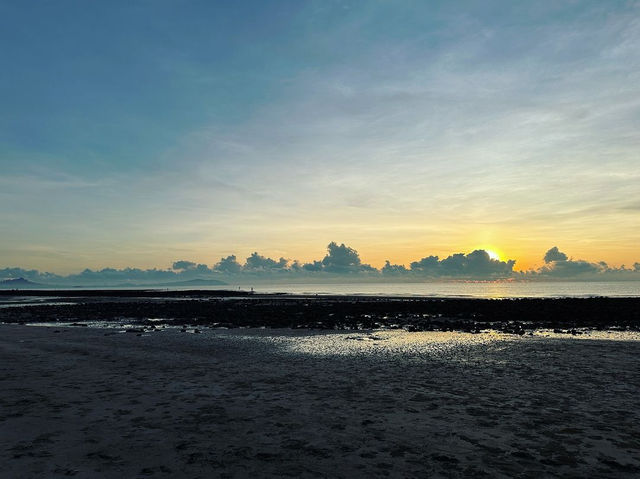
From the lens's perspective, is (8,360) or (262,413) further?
(8,360)

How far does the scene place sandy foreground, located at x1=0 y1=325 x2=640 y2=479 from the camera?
23.8 ft

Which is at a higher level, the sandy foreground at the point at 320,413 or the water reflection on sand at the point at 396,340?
the sandy foreground at the point at 320,413

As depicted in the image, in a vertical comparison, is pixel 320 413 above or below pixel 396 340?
above

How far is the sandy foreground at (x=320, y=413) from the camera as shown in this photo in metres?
7.26

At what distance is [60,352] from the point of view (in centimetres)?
1992

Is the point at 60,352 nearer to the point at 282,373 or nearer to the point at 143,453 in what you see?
the point at 282,373

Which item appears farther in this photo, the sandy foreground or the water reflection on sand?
the water reflection on sand

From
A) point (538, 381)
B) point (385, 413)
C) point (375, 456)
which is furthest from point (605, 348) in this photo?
point (375, 456)

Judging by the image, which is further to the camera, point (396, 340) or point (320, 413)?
point (396, 340)

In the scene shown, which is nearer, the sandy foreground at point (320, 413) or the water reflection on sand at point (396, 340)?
the sandy foreground at point (320, 413)

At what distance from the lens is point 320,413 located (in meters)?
10.3

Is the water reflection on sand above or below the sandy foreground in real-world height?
below

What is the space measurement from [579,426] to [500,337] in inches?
690

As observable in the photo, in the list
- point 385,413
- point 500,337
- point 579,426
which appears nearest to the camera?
point 579,426
